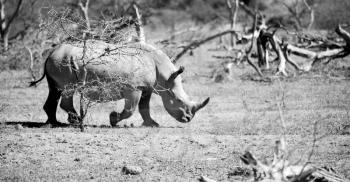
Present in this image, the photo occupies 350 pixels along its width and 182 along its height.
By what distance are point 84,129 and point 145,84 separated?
1.48 meters

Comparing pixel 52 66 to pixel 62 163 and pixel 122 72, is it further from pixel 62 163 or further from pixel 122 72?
pixel 62 163

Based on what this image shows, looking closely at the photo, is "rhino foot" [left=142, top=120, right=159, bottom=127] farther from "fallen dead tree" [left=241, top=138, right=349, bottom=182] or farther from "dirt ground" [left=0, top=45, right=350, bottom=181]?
"fallen dead tree" [left=241, top=138, right=349, bottom=182]

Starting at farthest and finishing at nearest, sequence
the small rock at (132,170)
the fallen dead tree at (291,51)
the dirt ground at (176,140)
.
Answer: the fallen dead tree at (291,51) → the dirt ground at (176,140) → the small rock at (132,170)

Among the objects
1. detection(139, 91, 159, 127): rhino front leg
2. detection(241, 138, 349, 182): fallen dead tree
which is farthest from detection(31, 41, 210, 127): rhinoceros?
detection(241, 138, 349, 182): fallen dead tree

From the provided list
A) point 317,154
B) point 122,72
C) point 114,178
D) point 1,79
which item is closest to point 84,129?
point 122,72

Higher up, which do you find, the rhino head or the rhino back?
the rhino back

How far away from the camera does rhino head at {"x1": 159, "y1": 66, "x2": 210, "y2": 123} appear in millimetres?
10195

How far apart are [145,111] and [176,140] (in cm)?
218

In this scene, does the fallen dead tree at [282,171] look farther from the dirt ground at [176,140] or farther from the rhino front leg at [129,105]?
the rhino front leg at [129,105]

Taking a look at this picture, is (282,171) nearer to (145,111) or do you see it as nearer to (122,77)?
(122,77)

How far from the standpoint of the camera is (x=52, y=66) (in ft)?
31.9

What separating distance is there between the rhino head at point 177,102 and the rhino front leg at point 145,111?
34 centimetres

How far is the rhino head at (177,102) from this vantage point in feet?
33.4

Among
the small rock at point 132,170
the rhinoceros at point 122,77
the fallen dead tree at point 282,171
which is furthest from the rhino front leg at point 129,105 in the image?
the fallen dead tree at point 282,171
